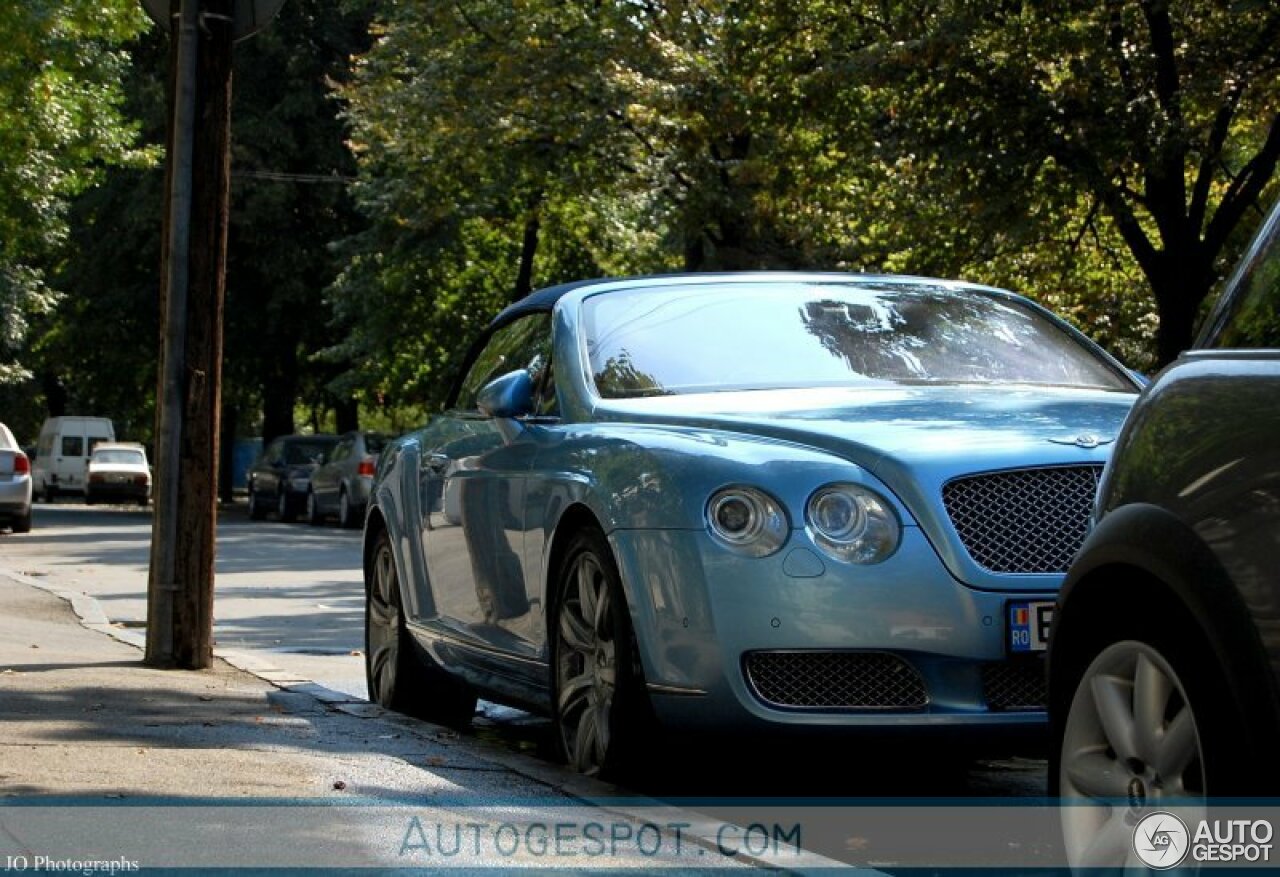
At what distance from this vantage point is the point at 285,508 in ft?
138

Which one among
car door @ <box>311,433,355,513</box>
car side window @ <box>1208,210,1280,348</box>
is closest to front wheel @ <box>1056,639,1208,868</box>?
car side window @ <box>1208,210,1280,348</box>

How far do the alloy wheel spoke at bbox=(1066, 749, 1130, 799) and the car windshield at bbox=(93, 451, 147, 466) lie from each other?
5309 cm

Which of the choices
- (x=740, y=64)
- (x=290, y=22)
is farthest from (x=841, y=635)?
(x=290, y=22)

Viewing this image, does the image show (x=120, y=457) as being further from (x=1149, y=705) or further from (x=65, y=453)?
(x=1149, y=705)

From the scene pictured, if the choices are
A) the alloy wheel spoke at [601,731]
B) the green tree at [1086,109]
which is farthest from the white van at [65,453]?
the alloy wheel spoke at [601,731]

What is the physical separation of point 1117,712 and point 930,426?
8.30ft

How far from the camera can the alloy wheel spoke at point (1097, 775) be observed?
14.5 feet

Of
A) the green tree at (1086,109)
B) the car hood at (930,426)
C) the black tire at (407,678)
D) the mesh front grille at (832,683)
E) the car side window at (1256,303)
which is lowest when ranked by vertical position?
the black tire at (407,678)

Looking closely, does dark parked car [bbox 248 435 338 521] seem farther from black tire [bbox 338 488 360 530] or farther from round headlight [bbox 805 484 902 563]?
round headlight [bbox 805 484 902 563]

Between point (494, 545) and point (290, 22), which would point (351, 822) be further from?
point (290, 22)

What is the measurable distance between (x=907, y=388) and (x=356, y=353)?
3720cm

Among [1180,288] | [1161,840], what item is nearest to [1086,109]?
[1180,288]

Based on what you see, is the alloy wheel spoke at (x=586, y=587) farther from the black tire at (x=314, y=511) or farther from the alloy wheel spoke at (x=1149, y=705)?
the black tire at (x=314, y=511)

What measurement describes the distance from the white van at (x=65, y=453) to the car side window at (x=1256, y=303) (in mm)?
59836
